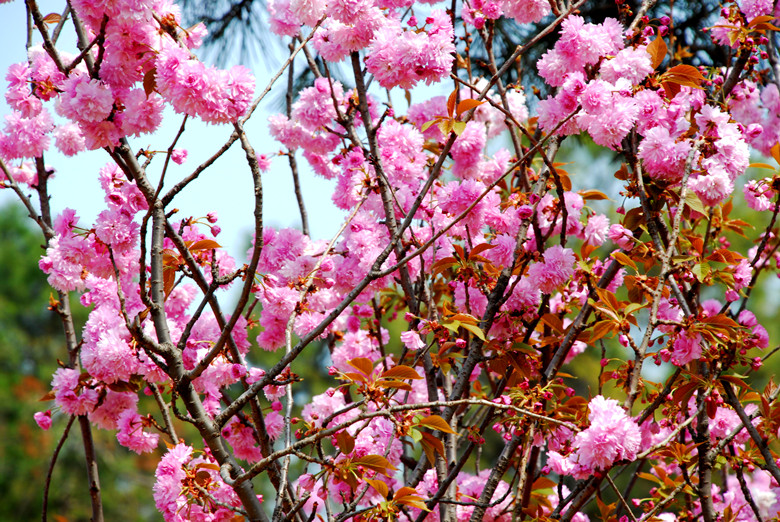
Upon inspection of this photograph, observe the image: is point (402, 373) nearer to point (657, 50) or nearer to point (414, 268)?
point (414, 268)

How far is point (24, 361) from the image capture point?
16734mm

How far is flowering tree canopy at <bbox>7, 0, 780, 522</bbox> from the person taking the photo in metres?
1.34

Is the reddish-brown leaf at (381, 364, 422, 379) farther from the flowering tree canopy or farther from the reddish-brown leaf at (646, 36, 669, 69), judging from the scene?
the reddish-brown leaf at (646, 36, 669, 69)


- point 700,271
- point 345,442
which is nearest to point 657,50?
point 700,271

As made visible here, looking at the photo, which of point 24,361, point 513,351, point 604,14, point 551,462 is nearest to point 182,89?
point 513,351

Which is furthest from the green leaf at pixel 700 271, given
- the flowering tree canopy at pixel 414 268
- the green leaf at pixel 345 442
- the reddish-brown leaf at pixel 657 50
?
the green leaf at pixel 345 442

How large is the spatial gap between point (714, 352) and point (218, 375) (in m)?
1.14

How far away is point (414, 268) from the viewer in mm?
1994

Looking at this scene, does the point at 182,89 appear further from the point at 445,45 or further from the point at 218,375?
the point at 218,375

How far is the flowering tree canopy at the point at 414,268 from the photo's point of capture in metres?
1.34

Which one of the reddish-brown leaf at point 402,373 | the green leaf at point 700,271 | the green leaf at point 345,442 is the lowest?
the green leaf at point 345,442

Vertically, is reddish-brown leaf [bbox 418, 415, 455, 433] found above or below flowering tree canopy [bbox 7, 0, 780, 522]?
below

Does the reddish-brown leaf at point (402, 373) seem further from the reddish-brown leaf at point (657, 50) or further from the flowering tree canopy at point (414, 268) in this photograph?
the reddish-brown leaf at point (657, 50)

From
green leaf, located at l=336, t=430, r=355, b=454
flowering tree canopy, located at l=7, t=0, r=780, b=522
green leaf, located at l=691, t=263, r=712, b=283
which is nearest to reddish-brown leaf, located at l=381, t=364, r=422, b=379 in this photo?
flowering tree canopy, located at l=7, t=0, r=780, b=522
